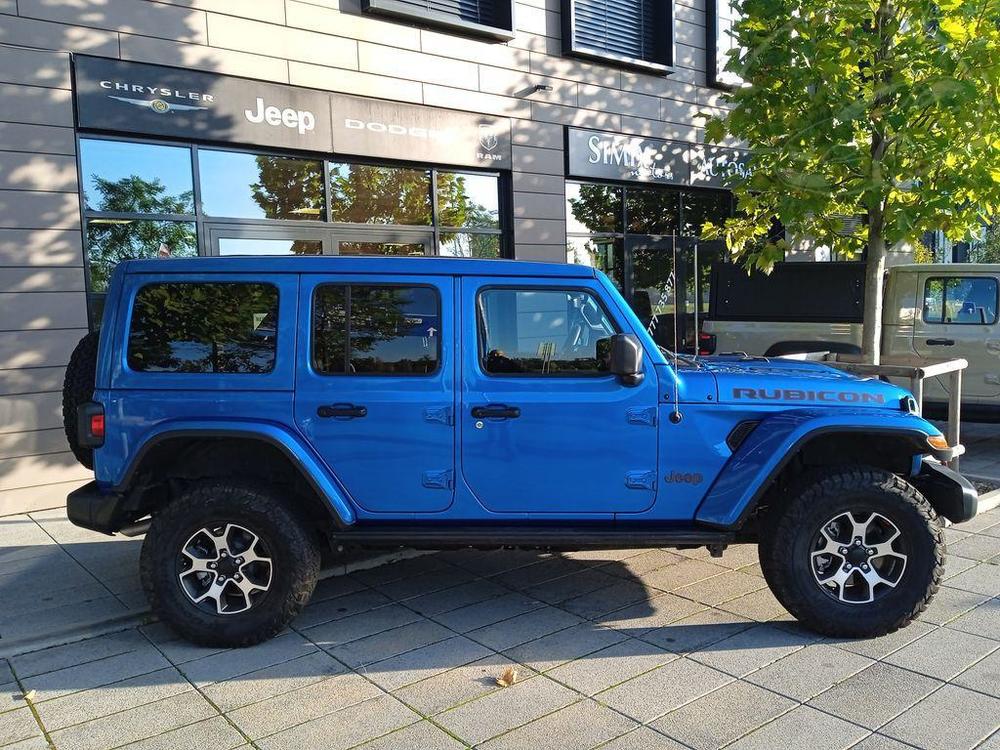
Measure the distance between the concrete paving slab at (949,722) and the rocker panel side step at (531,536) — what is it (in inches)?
43.5

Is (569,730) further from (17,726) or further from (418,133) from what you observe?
(418,133)

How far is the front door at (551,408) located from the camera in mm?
4027

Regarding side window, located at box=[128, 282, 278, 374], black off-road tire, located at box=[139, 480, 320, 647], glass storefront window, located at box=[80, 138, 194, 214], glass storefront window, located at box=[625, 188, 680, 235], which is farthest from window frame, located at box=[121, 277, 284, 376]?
glass storefront window, located at box=[625, 188, 680, 235]

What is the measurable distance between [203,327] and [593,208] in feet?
25.9

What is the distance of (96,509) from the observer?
4031mm

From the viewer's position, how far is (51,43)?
6.93 metres

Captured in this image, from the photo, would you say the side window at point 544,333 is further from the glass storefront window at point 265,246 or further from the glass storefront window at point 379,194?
the glass storefront window at point 379,194

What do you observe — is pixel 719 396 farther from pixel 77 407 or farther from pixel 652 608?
pixel 77 407

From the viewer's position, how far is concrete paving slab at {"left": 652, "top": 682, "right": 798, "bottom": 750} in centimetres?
310

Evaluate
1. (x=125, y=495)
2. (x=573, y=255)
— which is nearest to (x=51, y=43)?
(x=125, y=495)

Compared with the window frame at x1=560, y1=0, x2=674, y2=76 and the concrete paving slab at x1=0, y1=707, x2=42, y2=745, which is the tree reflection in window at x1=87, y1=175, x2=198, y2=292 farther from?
the window frame at x1=560, y1=0, x2=674, y2=76

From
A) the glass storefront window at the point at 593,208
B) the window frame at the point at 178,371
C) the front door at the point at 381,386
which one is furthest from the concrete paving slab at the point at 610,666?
the glass storefront window at the point at 593,208

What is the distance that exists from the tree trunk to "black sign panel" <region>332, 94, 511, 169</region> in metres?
4.80

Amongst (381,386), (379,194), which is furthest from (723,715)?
(379,194)
